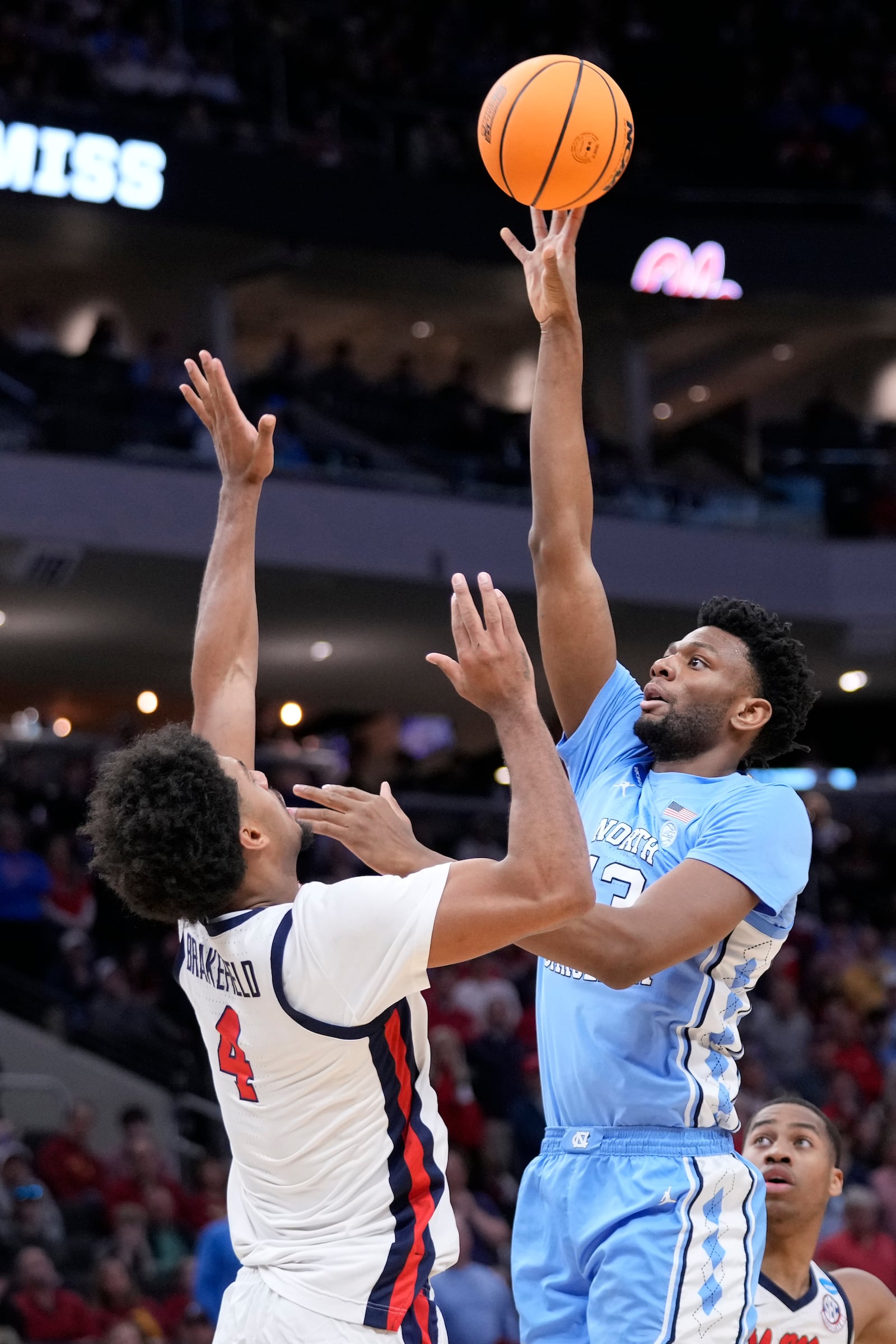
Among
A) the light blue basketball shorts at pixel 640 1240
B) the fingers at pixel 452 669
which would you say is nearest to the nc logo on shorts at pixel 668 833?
the light blue basketball shorts at pixel 640 1240

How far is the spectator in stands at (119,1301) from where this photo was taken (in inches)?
336

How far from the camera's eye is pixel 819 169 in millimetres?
21734

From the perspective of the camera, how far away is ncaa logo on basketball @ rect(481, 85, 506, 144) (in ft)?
15.4

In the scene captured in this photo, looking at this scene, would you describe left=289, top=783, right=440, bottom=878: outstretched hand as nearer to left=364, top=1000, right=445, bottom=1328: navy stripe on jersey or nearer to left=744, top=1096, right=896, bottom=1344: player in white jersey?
left=364, top=1000, right=445, bottom=1328: navy stripe on jersey

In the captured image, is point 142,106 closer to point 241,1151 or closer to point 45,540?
point 45,540

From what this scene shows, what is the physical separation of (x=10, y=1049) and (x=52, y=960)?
672mm

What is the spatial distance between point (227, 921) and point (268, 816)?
8.5 inches

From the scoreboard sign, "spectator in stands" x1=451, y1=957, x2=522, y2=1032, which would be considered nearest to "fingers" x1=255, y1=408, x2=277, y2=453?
"spectator in stands" x1=451, y1=957, x2=522, y2=1032

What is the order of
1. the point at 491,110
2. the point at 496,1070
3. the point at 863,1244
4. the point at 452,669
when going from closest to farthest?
1. the point at 452,669
2. the point at 491,110
3. the point at 863,1244
4. the point at 496,1070

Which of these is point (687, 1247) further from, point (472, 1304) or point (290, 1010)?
point (472, 1304)

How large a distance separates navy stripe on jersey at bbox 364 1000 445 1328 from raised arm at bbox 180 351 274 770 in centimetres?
112

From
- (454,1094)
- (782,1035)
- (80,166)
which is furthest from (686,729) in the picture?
(80,166)

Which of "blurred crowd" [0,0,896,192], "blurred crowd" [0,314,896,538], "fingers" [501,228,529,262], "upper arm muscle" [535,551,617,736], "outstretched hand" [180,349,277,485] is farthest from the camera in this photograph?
"blurred crowd" [0,0,896,192]

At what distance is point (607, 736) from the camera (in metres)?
4.01
